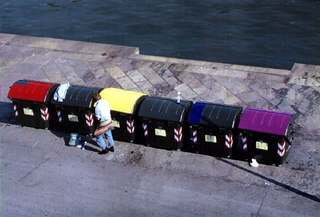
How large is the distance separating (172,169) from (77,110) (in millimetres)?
3214

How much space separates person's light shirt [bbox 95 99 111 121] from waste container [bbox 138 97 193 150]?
3.03 ft

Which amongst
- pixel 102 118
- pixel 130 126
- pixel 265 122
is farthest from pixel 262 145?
pixel 102 118

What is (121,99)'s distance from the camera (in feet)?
46.4

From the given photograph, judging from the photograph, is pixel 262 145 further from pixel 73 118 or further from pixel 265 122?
pixel 73 118

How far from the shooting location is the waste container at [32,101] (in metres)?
14.8

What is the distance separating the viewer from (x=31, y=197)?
1253 centimetres

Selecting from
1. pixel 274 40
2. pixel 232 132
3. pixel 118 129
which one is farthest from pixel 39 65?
pixel 274 40

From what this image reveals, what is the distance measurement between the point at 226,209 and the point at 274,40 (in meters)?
16.9

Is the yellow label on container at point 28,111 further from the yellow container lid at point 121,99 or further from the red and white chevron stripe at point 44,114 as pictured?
the yellow container lid at point 121,99

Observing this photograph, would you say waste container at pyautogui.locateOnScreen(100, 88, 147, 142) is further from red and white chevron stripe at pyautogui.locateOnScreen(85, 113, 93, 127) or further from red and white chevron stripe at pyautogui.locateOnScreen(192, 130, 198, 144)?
red and white chevron stripe at pyautogui.locateOnScreen(192, 130, 198, 144)

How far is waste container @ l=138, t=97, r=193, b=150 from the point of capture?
13.5m

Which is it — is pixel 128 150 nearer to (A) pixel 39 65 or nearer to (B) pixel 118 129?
(B) pixel 118 129

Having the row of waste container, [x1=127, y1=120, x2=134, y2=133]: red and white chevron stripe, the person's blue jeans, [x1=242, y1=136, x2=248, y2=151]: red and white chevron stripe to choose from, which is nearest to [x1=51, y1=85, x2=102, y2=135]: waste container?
the row of waste container

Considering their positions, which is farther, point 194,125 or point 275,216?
point 194,125
